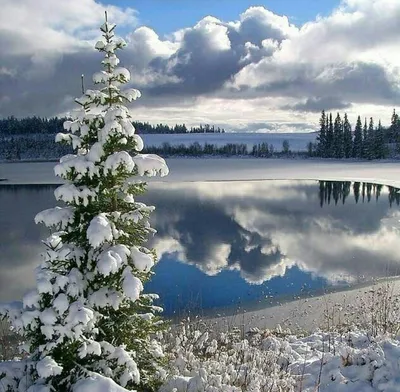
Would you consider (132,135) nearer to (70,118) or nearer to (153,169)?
(153,169)

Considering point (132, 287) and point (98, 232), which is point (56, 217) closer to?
point (98, 232)

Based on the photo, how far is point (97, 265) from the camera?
16.3 feet

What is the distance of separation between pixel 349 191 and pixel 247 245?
28444 millimetres

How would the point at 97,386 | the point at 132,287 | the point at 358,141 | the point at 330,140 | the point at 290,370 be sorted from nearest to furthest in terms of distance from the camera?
the point at 97,386 < the point at 132,287 < the point at 290,370 < the point at 358,141 < the point at 330,140

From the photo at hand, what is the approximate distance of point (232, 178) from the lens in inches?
2539

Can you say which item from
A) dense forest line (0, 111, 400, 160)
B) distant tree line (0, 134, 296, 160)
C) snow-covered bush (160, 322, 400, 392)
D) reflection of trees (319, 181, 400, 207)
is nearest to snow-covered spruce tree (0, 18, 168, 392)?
snow-covered bush (160, 322, 400, 392)

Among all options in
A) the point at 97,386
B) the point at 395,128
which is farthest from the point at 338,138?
the point at 97,386

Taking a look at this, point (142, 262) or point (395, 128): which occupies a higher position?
point (395, 128)

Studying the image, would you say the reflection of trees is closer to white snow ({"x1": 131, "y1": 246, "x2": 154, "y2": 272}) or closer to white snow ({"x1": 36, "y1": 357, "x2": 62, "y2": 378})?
white snow ({"x1": 131, "y1": 246, "x2": 154, "y2": 272})

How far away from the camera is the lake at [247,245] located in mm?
17406

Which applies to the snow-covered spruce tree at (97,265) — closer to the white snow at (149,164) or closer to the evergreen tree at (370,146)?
the white snow at (149,164)

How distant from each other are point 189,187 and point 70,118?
154ft

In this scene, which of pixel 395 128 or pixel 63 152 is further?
pixel 63 152

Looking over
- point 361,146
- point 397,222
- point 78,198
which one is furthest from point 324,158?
point 78,198
